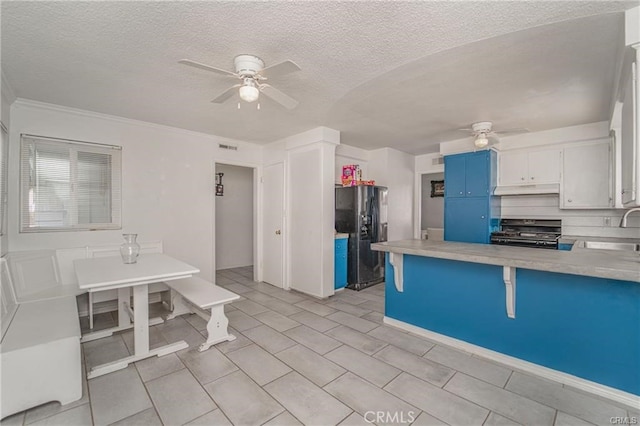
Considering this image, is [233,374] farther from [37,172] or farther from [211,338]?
[37,172]

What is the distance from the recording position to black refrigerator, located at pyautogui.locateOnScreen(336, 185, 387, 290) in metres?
4.64

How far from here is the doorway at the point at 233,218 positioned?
6230 millimetres

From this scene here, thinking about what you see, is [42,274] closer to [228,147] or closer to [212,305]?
[212,305]

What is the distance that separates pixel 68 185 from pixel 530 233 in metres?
6.57

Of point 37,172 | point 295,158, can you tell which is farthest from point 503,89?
point 37,172

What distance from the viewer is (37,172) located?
3.16 meters

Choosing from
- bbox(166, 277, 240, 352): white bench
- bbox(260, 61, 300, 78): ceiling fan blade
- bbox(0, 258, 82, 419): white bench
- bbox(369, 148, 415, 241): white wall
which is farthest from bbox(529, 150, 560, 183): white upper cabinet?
bbox(0, 258, 82, 419): white bench

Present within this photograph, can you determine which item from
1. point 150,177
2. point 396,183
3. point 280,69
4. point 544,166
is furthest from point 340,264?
point 544,166

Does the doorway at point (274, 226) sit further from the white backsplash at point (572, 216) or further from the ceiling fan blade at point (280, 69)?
the white backsplash at point (572, 216)

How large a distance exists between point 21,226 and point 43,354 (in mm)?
2108

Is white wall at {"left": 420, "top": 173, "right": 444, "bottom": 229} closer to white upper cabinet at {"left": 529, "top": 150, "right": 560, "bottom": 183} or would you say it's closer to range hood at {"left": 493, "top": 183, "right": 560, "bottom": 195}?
range hood at {"left": 493, "top": 183, "right": 560, "bottom": 195}

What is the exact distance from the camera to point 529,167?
4.32 m

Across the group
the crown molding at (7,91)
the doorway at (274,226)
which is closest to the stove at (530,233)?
the doorway at (274,226)

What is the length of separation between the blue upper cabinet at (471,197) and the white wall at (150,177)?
380 cm
